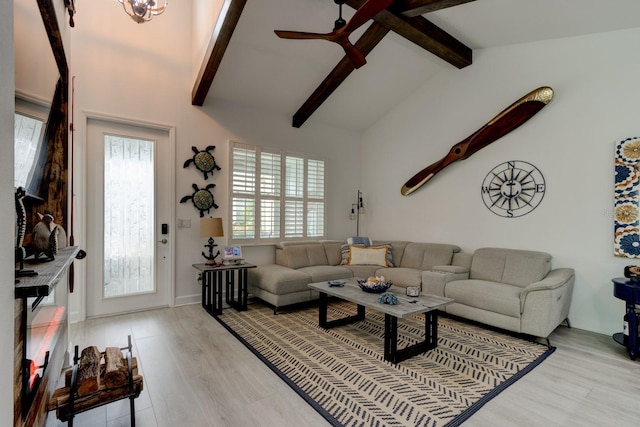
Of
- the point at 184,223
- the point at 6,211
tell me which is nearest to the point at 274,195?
the point at 184,223

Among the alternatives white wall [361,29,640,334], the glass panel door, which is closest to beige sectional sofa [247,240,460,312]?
white wall [361,29,640,334]

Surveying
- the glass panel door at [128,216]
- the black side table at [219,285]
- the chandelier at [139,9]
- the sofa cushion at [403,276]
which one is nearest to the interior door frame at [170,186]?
the glass panel door at [128,216]

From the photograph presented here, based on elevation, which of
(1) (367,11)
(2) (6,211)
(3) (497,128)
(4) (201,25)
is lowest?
(2) (6,211)

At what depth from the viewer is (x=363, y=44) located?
4156mm

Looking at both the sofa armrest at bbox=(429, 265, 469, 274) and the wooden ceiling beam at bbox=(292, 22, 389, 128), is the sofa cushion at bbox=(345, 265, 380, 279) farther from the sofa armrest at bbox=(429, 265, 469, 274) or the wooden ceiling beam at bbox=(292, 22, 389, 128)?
the wooden ceiling beam at bbox=(292, 22, 389, 128)

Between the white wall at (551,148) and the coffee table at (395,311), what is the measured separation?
1.92m

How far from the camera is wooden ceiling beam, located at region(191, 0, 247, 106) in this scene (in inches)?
128

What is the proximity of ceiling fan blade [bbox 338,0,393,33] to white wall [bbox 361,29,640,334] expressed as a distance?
2.80 meters

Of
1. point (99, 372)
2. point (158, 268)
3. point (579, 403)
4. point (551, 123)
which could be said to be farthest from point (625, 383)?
point (158, 268)

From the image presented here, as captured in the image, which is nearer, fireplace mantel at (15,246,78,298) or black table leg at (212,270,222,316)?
fireplace mantel at (15,246,78,298)

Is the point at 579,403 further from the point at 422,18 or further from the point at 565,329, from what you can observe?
the point at 422,18

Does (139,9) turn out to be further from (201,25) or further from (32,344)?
(32,344)

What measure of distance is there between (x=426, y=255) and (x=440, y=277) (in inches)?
35.8

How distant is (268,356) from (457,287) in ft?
7.93
